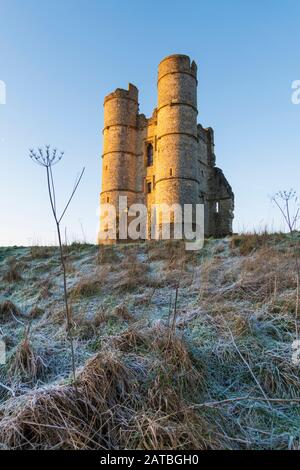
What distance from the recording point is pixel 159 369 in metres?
2.34

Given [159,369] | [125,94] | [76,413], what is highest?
[125,94]

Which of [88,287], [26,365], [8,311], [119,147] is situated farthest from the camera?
[119,147]

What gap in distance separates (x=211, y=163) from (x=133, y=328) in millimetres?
21663

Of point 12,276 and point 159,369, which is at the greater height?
point 12,276

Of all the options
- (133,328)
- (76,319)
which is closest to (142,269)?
(76,319)

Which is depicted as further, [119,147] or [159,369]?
[119,147]

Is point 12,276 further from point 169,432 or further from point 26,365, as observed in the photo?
point 169,432

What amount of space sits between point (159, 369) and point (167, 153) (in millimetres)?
17270

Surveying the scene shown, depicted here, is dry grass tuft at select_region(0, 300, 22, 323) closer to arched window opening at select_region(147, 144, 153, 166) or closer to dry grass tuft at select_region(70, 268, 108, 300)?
dry grass tuft at select_region(70, 268, 108, 300)

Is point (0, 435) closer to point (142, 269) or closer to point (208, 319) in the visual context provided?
point (208, 319)

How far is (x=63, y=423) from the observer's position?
→ 193cm

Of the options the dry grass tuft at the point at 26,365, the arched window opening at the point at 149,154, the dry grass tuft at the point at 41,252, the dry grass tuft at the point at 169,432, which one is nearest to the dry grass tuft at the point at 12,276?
the dry grass tuft at the point at 41,252

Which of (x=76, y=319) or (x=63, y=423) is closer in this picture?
(x=63, y=423)

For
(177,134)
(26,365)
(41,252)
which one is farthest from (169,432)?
(177,134)
